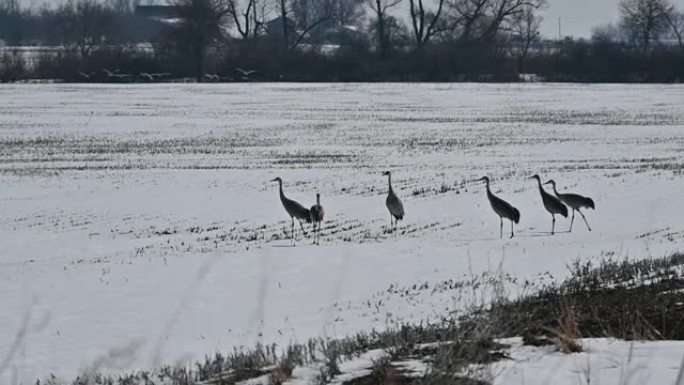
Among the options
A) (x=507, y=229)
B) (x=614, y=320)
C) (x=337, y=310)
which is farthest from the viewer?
(x=507, y=229)

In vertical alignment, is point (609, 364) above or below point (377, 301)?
above

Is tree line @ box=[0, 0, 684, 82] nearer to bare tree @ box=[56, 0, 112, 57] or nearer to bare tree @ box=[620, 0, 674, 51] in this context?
bare tree @ box=[620, 0, 674, 51]

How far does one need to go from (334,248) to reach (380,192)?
7694mm

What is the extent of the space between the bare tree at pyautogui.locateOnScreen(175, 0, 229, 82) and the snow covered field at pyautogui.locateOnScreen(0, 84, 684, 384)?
58734mm

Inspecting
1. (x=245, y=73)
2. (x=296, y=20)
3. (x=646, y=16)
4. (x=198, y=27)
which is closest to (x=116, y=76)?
(x=245, y=73)

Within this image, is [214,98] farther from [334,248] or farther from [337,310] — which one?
[337,310]

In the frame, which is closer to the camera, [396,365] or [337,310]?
[396,365]

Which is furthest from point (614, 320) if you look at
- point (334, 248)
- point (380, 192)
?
point (380, 192)

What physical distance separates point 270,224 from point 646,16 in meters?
124

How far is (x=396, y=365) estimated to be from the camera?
6410 millimetres

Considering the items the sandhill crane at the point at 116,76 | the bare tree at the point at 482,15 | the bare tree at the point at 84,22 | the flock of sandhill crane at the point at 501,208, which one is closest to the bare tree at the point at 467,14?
the bare tree at the point at 482,15

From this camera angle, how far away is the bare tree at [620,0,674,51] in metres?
134

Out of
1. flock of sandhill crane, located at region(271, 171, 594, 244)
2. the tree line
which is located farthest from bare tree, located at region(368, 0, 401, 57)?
flock of sandhill crane, located at region(271, 171, 594, 244)

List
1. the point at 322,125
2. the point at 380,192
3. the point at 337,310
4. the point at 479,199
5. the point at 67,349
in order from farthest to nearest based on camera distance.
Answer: the point at 322,125
the point at 380,192
the point at 479,199
the point at 337,310
the point at 67,349
